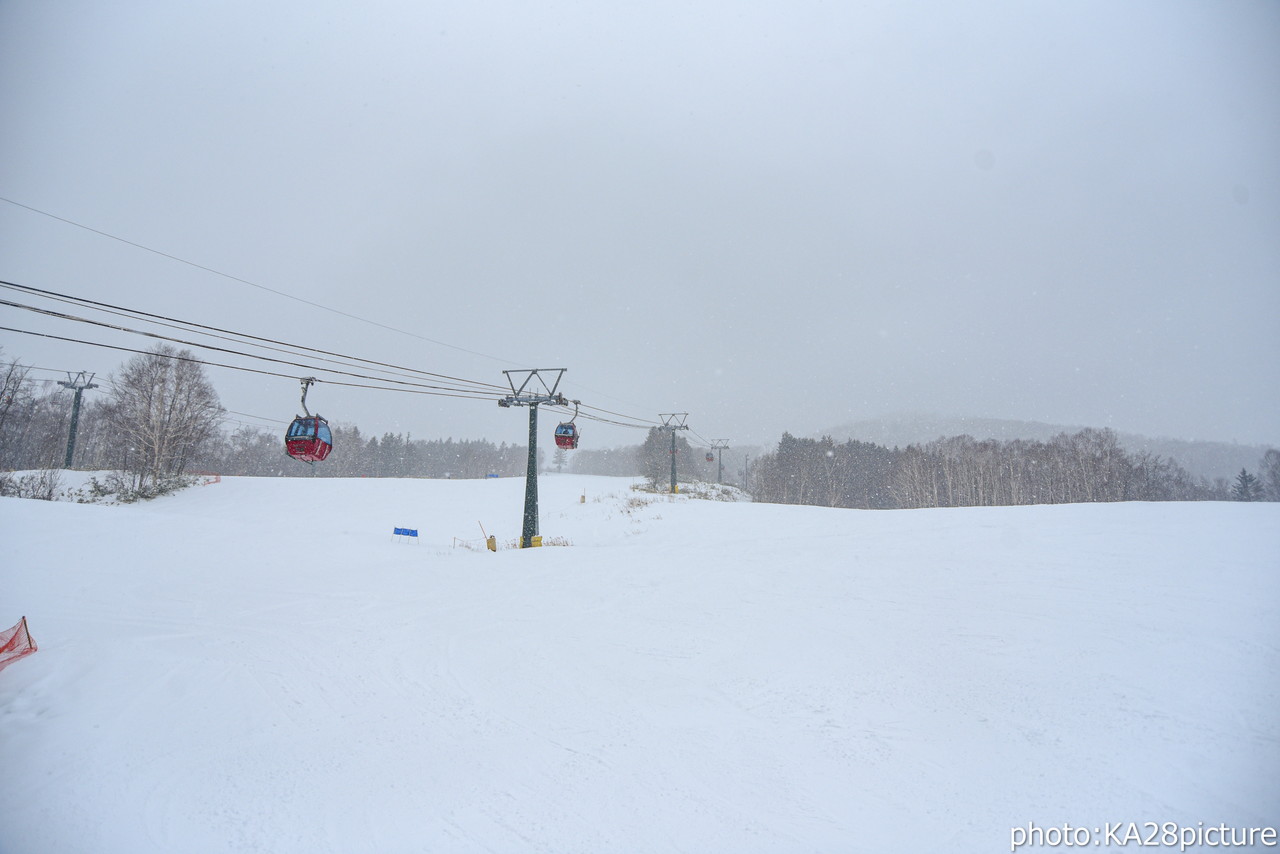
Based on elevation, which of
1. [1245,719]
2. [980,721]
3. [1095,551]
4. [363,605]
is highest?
[1095,551]

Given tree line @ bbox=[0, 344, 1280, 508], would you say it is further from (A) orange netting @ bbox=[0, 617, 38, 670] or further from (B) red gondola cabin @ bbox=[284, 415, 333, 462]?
(A) orange netting @ bbox=[0, 617, 38, 670]

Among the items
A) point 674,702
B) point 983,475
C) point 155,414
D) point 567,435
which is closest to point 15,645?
point 674,702

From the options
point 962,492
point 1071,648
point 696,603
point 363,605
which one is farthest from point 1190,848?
point 962,492

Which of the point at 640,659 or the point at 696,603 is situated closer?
the point at 640,659

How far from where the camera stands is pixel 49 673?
21.2ft

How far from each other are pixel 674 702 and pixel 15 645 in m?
9.61

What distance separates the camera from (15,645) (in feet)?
23.0

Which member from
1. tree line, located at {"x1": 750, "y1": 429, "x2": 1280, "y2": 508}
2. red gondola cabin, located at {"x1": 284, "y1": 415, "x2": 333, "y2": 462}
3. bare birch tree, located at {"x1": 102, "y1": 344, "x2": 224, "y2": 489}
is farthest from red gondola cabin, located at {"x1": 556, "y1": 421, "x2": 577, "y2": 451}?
tree line, located at {"x1": 750, "y1": 429, "x2": 1280, "y2": 508}

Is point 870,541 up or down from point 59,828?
up

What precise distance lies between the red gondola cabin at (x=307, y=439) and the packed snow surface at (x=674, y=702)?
3.30m

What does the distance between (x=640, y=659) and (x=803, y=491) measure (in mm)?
65014

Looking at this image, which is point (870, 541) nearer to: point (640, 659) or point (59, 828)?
point (640, 659)

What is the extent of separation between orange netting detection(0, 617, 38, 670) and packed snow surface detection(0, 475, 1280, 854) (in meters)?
0.30

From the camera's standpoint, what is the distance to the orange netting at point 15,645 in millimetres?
6696
